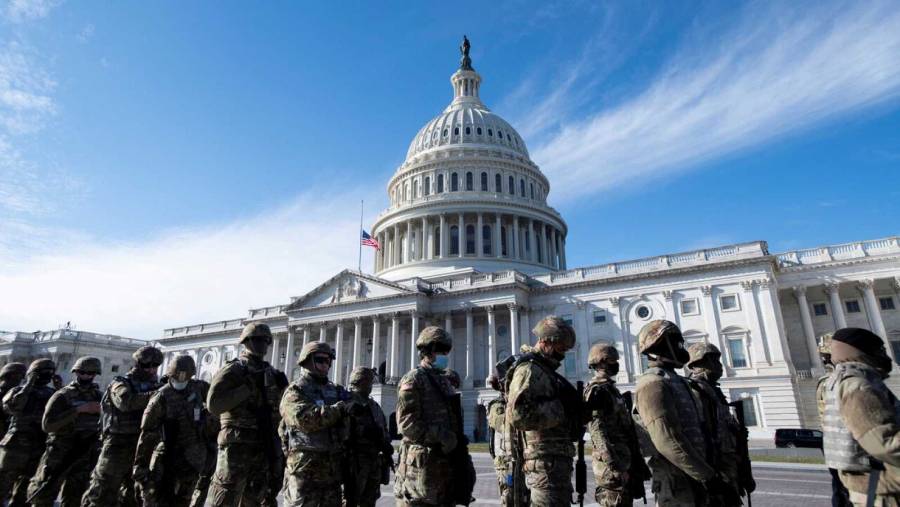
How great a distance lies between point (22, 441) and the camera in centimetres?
923

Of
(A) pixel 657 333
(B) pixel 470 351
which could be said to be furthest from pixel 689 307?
(A) pixel 657 333

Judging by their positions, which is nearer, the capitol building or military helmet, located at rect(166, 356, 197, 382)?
military helmet, located at rect(166, 356, 197, 382)

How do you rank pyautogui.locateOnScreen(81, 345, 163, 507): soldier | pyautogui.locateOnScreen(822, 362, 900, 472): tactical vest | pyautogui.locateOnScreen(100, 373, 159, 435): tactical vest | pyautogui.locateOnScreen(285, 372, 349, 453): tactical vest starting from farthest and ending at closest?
pyautogui.locateOnScreen(100, 373, 159, 435): tactical vest < pyautogui.locateOnScreen(81, 345, 163, 507): soldier < pyautogui.locateOnScreen(285, 372, 349, 453): tactical vest < pyautogui.locateOnScreen(822, 362, 900, 472): tactical vest

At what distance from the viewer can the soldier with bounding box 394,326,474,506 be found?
552cm

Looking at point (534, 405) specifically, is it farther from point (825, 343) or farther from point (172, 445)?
point (172, 445)

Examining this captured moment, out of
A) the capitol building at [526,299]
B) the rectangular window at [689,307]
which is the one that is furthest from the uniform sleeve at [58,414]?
the rectangular window at [689,307]

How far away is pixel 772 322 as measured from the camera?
121ft

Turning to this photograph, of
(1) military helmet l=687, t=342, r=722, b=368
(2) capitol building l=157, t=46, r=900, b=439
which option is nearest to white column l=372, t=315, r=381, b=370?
(2) capitol building l=157, t=46, r=900, b=439

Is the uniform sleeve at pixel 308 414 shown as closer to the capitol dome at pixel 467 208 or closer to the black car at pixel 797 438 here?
the black car at pixel 797 438

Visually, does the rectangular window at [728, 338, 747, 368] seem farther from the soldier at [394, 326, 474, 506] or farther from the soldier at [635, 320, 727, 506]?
the soldier at [394, 326, 474, 506]

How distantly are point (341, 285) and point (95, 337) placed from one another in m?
49.4

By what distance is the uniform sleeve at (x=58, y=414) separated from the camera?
27.5 feet

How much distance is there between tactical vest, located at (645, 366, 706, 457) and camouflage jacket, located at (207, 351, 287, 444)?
4457 mm

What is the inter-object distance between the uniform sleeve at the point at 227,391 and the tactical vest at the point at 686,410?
456 cm
